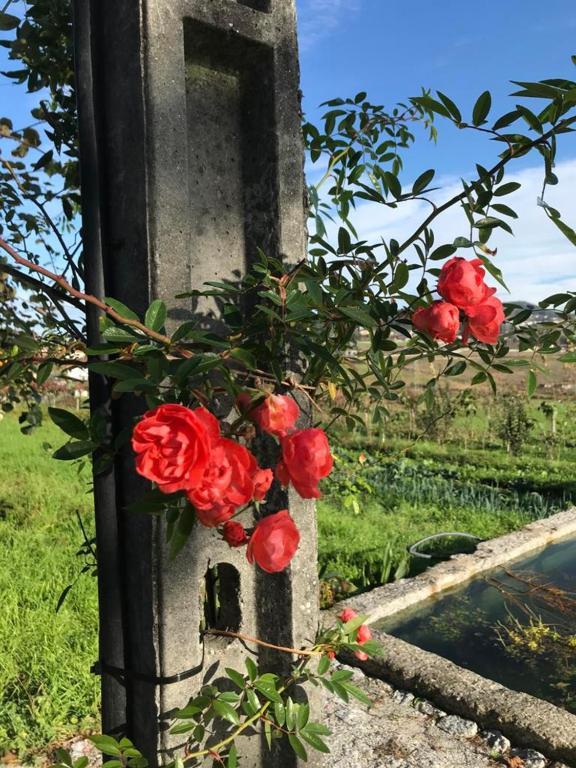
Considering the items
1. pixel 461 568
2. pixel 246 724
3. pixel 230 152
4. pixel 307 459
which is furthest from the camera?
pixel 461 568

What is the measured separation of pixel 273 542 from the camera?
951 millimetres

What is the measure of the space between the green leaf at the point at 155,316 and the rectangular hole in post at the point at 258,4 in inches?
29.7

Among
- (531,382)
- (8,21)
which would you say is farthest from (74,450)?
(8,21)

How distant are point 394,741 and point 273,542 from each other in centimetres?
161

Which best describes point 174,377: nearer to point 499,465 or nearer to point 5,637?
point 5,637

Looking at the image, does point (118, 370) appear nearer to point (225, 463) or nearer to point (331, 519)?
point (225, 463)

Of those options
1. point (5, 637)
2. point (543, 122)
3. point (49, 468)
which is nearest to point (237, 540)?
point (543, 122)

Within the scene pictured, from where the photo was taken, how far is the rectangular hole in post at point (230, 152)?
127cm

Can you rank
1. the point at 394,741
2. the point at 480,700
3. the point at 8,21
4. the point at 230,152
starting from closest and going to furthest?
the point at 230,152
the point at 8,21
the point at 394,741
the point at 480,700

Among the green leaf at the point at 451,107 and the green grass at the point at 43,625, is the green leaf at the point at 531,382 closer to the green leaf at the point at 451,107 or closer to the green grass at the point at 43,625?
the green leaf at the point at 451,107

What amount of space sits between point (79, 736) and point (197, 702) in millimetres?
1406

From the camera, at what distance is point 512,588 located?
146 inches

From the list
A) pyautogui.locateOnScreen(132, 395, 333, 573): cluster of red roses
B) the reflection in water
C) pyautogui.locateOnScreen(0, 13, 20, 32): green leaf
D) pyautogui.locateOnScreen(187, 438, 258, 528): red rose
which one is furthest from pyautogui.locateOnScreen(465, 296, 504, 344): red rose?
the reflection in water

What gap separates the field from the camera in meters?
2.43
